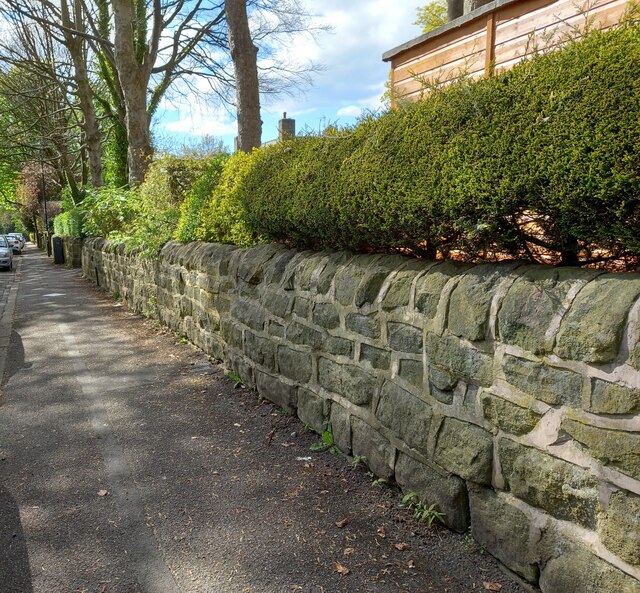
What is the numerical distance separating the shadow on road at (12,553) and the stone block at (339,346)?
2.08 meters

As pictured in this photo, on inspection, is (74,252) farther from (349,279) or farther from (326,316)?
(349,279)

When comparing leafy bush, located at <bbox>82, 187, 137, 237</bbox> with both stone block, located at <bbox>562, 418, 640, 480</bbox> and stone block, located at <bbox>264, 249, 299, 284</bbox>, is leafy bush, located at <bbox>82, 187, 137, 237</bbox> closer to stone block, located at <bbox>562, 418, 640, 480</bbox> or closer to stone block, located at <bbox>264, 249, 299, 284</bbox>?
stone block, located at <bbox>264, 249, 299, 284</bbox>

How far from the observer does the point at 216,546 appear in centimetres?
283

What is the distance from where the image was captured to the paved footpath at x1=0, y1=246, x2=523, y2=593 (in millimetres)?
2576

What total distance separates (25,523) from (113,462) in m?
0.83

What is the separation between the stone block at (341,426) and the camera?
145 inches

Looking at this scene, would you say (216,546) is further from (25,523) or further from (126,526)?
(25,523)

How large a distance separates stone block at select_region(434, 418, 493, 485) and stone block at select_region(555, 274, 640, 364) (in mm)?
649

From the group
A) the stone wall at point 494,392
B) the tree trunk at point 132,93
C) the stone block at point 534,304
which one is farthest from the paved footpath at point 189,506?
the tree trunk at point 132,93

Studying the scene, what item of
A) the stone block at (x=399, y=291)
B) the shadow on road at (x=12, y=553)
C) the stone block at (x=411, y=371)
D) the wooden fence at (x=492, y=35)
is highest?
the wooden fence at (x=492, y=35)

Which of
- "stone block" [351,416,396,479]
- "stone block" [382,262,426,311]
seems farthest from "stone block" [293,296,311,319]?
"stone block" [382,262,426,311]

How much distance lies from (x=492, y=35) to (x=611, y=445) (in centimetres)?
484

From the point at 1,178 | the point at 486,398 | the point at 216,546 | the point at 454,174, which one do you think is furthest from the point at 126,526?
the point at 1,178

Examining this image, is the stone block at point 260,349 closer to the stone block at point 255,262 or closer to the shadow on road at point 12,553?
the stone block at point 255,262
